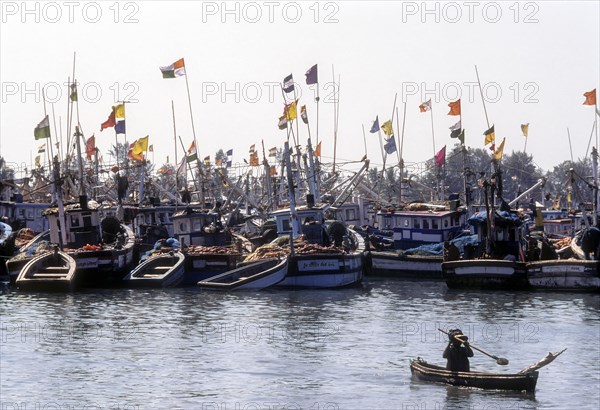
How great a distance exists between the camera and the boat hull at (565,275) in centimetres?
5612

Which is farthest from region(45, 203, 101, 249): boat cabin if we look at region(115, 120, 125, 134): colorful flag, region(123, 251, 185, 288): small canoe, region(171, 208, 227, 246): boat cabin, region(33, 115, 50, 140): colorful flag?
region(115, 120, 125, 134): colorful flag

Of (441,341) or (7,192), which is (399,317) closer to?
(441,341)

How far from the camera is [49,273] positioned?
5844cm

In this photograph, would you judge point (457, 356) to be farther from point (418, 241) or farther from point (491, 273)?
point (418, 241)

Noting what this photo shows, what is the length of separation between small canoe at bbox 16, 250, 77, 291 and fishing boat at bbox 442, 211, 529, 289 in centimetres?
1863

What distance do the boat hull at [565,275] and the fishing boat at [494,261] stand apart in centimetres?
61

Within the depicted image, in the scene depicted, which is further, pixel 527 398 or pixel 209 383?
pixel 209 383

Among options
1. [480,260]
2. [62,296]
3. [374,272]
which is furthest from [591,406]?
[374,272]

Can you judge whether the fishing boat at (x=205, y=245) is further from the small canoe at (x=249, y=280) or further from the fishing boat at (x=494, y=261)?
the fishing boat at (x=494, y=261)

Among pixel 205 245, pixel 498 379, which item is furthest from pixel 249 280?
pixel 498 379

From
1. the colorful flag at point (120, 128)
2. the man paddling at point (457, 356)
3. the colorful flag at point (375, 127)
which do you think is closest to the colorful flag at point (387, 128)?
the colorful flag at point (375, 127)

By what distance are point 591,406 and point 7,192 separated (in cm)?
6369

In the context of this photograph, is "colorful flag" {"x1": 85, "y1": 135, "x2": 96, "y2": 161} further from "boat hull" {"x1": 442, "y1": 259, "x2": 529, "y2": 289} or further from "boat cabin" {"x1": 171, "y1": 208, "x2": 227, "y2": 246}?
"boat hull" {"x1": 442, "y1": 259, "x2": 529, "y2": 289}

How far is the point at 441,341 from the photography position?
42938mm
